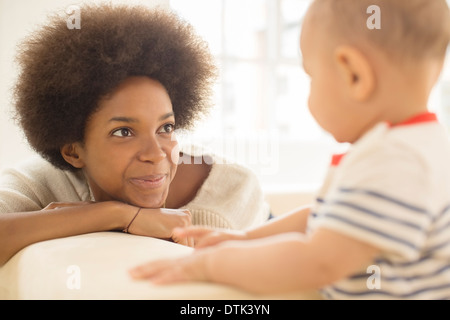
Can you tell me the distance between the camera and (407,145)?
0.67 meters

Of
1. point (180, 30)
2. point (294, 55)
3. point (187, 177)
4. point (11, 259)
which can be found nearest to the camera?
point (11, 259)

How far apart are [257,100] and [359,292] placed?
402 cm

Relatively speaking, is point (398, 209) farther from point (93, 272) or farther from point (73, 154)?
point (73, 154)

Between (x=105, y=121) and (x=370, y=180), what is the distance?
87 centimetres

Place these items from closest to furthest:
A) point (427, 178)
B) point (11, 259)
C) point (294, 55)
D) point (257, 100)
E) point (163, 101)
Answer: point (427, 178) → point (11, 259) → point (163, 101) → point (294, 55) → point (257, 100)

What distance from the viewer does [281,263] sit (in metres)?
0.67

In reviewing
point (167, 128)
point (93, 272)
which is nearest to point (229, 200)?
point (167, 128)

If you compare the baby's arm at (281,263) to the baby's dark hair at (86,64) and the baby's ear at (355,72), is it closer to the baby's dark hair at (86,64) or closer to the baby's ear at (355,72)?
the baby's ear at (355,72)

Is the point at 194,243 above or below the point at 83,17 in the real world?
below

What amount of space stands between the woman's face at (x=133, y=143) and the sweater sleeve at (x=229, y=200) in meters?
0.22

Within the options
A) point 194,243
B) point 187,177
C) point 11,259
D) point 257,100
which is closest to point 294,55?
point 257,100

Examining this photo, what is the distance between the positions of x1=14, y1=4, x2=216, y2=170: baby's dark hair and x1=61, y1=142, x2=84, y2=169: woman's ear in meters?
0.02

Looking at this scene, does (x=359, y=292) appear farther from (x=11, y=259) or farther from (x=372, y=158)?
(x=11, y=259)

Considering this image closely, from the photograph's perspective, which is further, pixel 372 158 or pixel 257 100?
pixel 257 100
